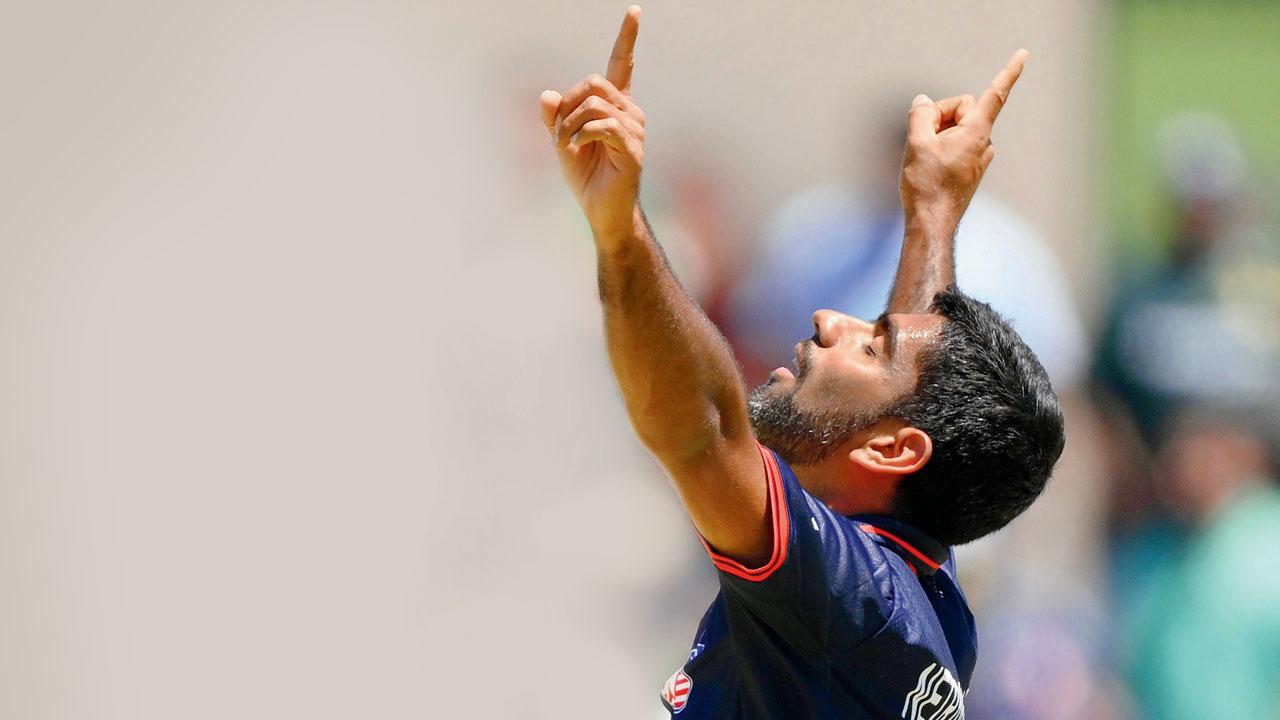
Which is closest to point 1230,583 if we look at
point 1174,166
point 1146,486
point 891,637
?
point 1146,486

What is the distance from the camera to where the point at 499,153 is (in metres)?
4.82

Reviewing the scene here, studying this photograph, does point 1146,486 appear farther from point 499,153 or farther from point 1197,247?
point 499,153

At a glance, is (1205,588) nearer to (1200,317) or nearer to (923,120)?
(1200,317)

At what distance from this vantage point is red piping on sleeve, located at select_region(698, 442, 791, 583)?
2.14 metres

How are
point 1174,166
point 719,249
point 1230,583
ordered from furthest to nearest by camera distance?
point 1174,166 → point 1230,583 → point 719,249

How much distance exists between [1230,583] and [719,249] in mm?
1879

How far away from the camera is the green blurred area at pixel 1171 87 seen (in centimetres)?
604

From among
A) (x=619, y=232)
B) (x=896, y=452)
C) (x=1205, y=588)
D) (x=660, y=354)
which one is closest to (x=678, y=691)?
(x=896, y=452)

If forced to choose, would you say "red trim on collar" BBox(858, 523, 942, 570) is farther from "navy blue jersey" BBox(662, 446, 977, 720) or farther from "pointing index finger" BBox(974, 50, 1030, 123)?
"pointing index finger" BBox(974, 50, 1030, 123)

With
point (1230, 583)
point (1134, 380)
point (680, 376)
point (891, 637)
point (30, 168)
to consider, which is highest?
point (30, 168)

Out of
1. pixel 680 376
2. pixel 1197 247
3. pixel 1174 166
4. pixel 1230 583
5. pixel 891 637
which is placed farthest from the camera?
pixel 1174 166

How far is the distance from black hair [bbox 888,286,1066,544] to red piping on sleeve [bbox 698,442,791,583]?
0.42 meters

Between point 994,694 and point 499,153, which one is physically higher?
point 499,153

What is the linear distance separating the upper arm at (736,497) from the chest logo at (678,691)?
1.27ft
